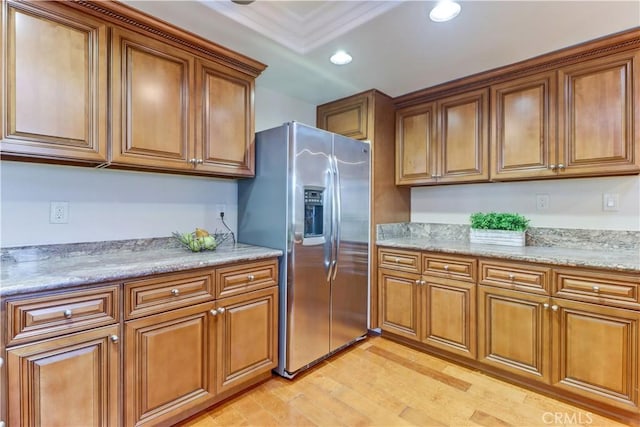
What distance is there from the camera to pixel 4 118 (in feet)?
4.53

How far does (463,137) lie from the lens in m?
2.63

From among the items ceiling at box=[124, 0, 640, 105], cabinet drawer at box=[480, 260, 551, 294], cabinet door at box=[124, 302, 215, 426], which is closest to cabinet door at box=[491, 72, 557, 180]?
ceiling at box=[124, 0, 640, 105]

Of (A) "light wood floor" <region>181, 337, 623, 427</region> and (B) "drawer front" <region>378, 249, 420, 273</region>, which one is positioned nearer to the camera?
(A) "light wood floor" <region>181, 337, 623, 427</region>

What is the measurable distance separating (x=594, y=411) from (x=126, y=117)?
10.3 ft

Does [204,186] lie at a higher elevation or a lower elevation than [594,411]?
higher

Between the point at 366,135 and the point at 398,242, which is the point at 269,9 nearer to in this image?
the point at 366,135

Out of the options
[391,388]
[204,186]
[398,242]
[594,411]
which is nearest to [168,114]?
[204,186]

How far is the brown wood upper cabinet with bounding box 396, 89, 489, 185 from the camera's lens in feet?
8.34

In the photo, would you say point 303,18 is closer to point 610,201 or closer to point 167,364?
point 167,364

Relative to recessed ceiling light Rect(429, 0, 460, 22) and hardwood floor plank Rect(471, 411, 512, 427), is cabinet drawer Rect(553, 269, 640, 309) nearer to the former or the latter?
hardwood floor plank Rect(471, 411, 512, 427)

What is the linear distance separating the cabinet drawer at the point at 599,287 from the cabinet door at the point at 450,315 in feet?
1.71

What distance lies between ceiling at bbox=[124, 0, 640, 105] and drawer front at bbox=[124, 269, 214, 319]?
145 cm

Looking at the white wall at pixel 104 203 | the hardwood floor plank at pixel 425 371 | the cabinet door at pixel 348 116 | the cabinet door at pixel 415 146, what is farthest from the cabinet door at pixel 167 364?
the cabinet door at pixel 415 146

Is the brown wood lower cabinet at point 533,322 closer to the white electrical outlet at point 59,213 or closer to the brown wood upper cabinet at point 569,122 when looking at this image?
the brown wood upper cabinet at point 569,122
